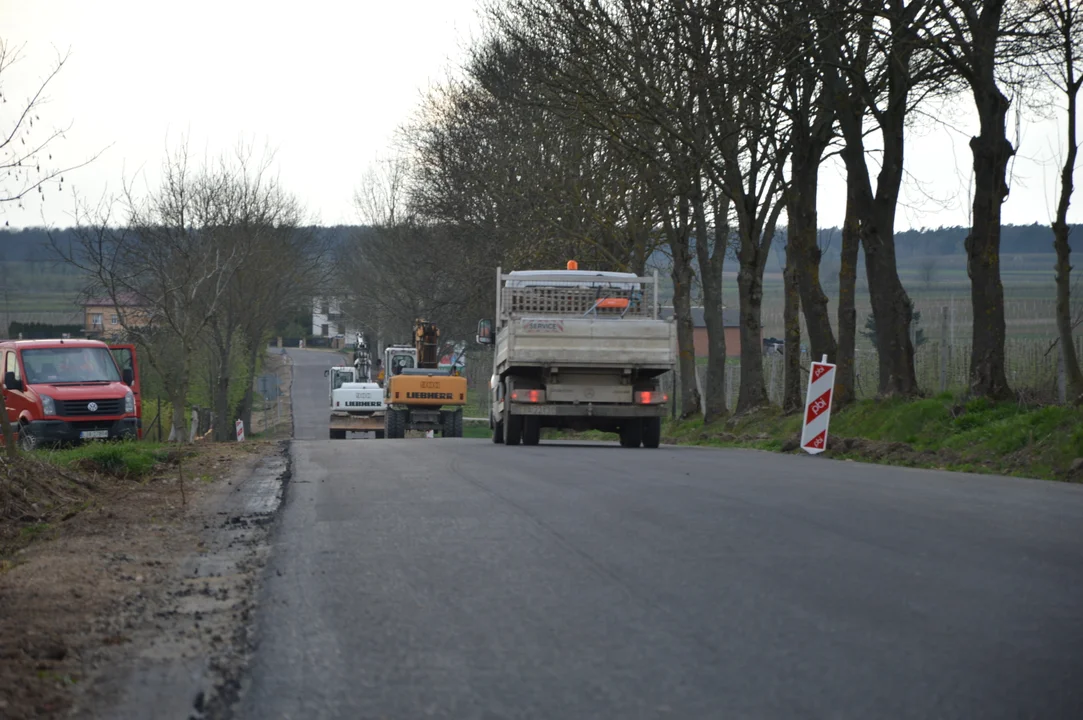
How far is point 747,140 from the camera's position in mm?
28047

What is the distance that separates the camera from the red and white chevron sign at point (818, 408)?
18.6 metres

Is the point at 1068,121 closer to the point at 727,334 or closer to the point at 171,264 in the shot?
the point at 171,264

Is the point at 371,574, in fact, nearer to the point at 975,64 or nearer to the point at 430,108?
the point at 975,64

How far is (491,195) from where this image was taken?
1576 inches

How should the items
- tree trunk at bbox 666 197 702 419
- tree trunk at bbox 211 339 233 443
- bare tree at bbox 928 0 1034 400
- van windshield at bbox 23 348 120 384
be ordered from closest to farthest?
bare tree at bbox 928 0 1034 400, van windshield at bbox 23 348 120 384, tree trunk at bbox 666 197 702 419, tree trunk at bbox 211 339 233 443

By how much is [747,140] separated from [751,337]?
14.2 ft

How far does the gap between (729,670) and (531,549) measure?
2954 millimetres

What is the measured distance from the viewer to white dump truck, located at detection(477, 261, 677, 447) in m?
21.3

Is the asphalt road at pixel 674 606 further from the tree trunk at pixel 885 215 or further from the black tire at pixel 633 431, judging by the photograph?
the black tire at pixel 633 431

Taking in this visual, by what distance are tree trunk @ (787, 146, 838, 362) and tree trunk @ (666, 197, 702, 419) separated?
7.20m

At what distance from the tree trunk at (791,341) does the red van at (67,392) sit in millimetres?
13819

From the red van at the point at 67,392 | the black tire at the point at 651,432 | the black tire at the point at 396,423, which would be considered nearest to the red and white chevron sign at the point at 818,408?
the black tire at the point at 651,432

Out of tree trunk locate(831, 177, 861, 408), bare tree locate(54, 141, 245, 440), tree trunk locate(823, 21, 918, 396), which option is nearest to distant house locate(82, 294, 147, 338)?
bare tree locate(54, 141, 245, 440)

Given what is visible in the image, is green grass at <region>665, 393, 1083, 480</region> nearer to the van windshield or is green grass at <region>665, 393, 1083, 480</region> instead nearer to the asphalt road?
the asphalt road
